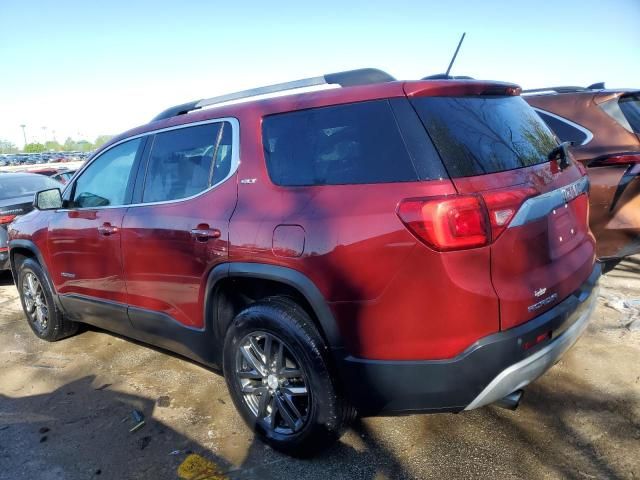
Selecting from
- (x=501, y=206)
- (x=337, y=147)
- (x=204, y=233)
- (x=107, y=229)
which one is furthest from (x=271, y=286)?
(x=107, y=229)

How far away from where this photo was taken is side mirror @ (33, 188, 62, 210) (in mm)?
4051

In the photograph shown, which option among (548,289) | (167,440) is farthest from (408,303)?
(167,440)

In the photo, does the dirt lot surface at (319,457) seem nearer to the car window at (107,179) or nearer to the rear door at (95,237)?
the rear door at (95,237)

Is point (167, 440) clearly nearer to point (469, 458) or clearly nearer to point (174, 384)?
point (174, 384)

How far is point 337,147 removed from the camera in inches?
95.4

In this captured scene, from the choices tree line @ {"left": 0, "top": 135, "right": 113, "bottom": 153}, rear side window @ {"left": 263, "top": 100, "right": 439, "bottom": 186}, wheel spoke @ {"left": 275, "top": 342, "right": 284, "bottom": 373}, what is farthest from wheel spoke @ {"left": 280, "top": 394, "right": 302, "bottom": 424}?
tree line @ {"left": 0, "top": 135, "right": 113, "bottom": 153}

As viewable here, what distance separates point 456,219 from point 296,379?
47.8 inches

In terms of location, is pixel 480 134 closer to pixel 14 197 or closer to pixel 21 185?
pixel 14 197

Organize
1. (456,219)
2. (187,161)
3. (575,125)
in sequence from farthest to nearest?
(575,125) < (187,161) < (456,219)

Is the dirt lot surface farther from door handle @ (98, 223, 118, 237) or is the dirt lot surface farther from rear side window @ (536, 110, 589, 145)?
rear side window @ (536, 110, 589, 145)

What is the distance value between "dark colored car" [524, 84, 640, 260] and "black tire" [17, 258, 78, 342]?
175 inches

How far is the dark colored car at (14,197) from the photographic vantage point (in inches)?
247

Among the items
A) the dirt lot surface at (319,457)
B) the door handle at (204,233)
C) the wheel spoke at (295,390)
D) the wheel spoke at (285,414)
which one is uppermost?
the door handle at (204,233)

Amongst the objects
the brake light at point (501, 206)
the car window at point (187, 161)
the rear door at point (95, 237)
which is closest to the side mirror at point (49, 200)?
the rear door at point (95, 237)
